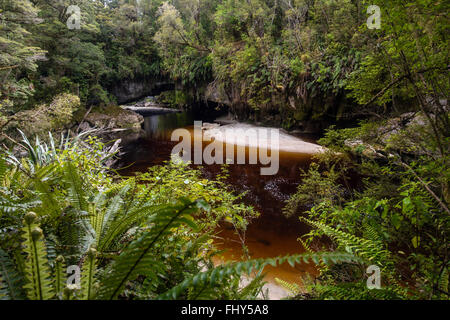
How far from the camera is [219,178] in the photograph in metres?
5.29

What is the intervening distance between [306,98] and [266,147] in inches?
124

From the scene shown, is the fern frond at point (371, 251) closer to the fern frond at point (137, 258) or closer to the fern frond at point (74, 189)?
the fern frond at point (137, 258)

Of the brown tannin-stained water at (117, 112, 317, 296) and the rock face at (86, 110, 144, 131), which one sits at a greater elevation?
the rock face at (86, 110, 144, 131)

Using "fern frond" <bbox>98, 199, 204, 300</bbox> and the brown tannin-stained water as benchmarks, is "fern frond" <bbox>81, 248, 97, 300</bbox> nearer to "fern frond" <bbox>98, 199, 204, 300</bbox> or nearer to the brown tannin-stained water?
"fern frond" <bbox>98, 199, 204, 300</bbox>

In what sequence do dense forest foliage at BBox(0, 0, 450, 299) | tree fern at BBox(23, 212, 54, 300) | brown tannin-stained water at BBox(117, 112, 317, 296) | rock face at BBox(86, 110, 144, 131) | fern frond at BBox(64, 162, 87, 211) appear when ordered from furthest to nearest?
rock face at BBox(86, 110, 144, 131)
brown tannin-stained water at BBox(117, 112, 317, 296)
fern frond at BBox(64, 162, 87, 211)
dense forest foliage at BBox(0, 0, 450, 299)
tree fern at BBox(23, 212, 54, 300)

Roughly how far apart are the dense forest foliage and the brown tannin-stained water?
457 millimetres

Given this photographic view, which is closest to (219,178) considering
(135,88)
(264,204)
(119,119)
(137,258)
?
(264,204)

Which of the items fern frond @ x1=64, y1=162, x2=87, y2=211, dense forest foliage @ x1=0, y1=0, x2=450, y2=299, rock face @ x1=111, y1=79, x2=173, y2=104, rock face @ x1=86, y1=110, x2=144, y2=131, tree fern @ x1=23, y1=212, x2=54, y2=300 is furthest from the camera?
rock face @ x1=111, y1=79, x2=173, y2=104

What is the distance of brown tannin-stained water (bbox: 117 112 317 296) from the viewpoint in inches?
146

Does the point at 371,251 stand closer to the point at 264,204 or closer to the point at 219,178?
the point at 219,178

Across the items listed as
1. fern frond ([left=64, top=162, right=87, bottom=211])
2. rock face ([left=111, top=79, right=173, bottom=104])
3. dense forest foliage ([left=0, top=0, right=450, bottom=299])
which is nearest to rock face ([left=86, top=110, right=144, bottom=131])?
dense forest foliage ([left=0, top=0, right=450, bottom=299])

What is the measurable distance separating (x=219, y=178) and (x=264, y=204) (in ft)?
4.57
